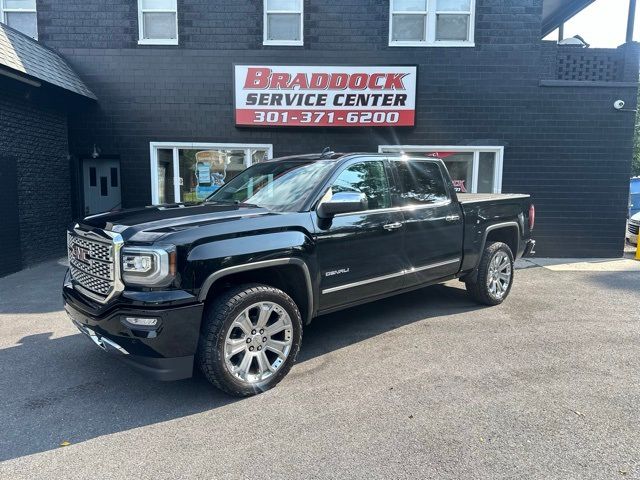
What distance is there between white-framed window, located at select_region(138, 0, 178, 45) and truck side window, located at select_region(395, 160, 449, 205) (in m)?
6.84

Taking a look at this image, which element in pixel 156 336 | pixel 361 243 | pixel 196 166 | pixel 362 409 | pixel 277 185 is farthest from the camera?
pixel 196 166

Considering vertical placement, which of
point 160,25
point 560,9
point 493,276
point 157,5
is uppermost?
point 560,9

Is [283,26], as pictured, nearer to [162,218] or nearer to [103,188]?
[103,188]

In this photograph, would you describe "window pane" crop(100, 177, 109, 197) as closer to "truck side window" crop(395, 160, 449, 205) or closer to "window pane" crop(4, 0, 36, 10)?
"window pane" crop(4, 0, 36, 10)

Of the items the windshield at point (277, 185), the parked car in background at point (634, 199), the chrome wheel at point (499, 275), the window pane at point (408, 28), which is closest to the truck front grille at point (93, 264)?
the windshield at point (277, 185)

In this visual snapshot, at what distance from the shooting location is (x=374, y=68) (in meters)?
9.34

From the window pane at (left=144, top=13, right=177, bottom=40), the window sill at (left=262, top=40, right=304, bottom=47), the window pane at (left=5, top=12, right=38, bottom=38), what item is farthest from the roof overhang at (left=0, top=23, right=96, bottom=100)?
the window sill at (left=262, top=40, right=304, bottom=47)

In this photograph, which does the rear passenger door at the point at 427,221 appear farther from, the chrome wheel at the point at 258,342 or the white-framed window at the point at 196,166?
the white-framed window at the point at 196,166

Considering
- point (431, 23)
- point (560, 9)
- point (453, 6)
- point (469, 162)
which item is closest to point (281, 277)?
point (469, 162)

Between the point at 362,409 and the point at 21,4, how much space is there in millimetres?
11231

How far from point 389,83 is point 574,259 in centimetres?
551

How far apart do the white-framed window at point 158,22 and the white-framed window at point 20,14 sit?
2360mm

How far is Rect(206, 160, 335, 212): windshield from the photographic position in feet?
13.4

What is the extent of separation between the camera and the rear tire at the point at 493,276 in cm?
577
